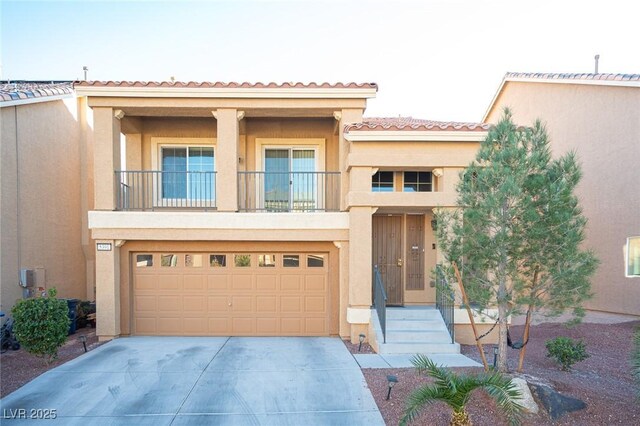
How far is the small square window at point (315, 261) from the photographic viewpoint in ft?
29.7

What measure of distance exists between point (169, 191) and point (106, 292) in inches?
121

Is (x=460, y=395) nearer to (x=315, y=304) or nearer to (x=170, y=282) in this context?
(x=315, y=304)

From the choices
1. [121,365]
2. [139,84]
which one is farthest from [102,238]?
[139,84]

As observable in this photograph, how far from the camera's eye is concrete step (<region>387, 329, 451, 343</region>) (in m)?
7.54

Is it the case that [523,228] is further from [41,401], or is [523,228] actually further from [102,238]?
[102,238]

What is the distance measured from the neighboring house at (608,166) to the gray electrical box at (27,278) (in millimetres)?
14981

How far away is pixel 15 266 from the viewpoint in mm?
8781

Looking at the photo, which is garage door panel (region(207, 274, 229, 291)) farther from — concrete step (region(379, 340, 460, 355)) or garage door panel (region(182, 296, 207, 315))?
concrete step (region(379, 340, 460, 355))

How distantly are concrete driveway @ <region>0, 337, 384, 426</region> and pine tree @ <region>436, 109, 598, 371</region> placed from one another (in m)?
2.70

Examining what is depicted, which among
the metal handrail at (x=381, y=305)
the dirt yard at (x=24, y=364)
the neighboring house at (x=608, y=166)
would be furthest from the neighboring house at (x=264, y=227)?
the neighboring house at (x=608, y=166)

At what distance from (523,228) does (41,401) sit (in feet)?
25.4

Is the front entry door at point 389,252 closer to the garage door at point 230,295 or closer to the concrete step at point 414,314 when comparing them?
the concrete step at point 414,314

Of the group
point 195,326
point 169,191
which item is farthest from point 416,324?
point 169,191

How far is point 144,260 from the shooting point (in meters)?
9.04
